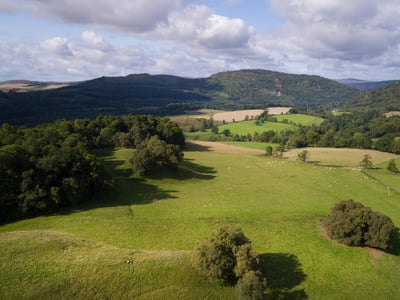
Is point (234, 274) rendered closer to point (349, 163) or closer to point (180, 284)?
point (180, 284)

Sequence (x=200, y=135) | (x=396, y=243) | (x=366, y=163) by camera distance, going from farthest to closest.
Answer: (x=200, y=135)
(x=366, y=163)
(x=396, y=243)

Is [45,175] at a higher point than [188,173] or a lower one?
higher

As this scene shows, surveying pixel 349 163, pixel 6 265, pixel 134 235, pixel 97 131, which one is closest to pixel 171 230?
pixel 134 235

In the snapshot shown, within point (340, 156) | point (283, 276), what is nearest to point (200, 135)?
point (340, 156)

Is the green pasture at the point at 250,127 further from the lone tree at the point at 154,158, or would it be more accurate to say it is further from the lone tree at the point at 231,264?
the lone tree at the point at 231,264

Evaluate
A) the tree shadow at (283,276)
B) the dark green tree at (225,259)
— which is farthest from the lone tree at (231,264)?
the tree shadow at (283,276)

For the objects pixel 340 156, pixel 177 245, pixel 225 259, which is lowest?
Answer: pixel 177 245

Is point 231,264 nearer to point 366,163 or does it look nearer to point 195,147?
point 366,163
